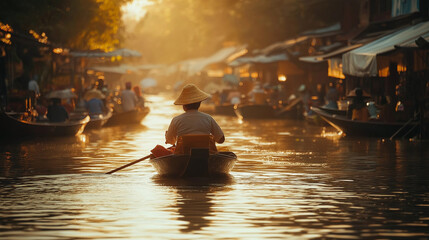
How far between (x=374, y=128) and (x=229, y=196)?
1286cm

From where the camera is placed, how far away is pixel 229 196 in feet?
36.6

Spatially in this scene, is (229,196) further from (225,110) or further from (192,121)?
(225,110)

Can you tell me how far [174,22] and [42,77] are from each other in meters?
66.6

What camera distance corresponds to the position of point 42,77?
33500 mm

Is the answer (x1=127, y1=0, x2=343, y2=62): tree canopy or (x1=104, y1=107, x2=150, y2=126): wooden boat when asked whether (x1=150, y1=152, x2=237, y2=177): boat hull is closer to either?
(x1=104, y1=107, x2=150, y2=126): wooden boat

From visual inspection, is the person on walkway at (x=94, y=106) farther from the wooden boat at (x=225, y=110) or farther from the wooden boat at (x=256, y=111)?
the wooden boat at (x=225, y=110)

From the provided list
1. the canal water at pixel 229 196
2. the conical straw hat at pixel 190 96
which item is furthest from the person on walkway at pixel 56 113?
the conical straw hat at pixel 190 96

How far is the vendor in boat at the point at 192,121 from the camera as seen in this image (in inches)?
491

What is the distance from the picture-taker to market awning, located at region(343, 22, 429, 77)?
78.1ft

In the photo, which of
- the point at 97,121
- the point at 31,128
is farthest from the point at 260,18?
the point at 31,128

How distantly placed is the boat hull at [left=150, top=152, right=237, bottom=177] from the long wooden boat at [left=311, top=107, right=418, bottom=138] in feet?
33.8

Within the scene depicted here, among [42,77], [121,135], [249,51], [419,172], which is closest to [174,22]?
[249,51]

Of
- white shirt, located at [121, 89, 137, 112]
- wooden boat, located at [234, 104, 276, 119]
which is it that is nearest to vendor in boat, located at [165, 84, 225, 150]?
white shirt, located at [121, 89, 137, 112]

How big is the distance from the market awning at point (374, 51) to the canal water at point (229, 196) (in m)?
4.35
